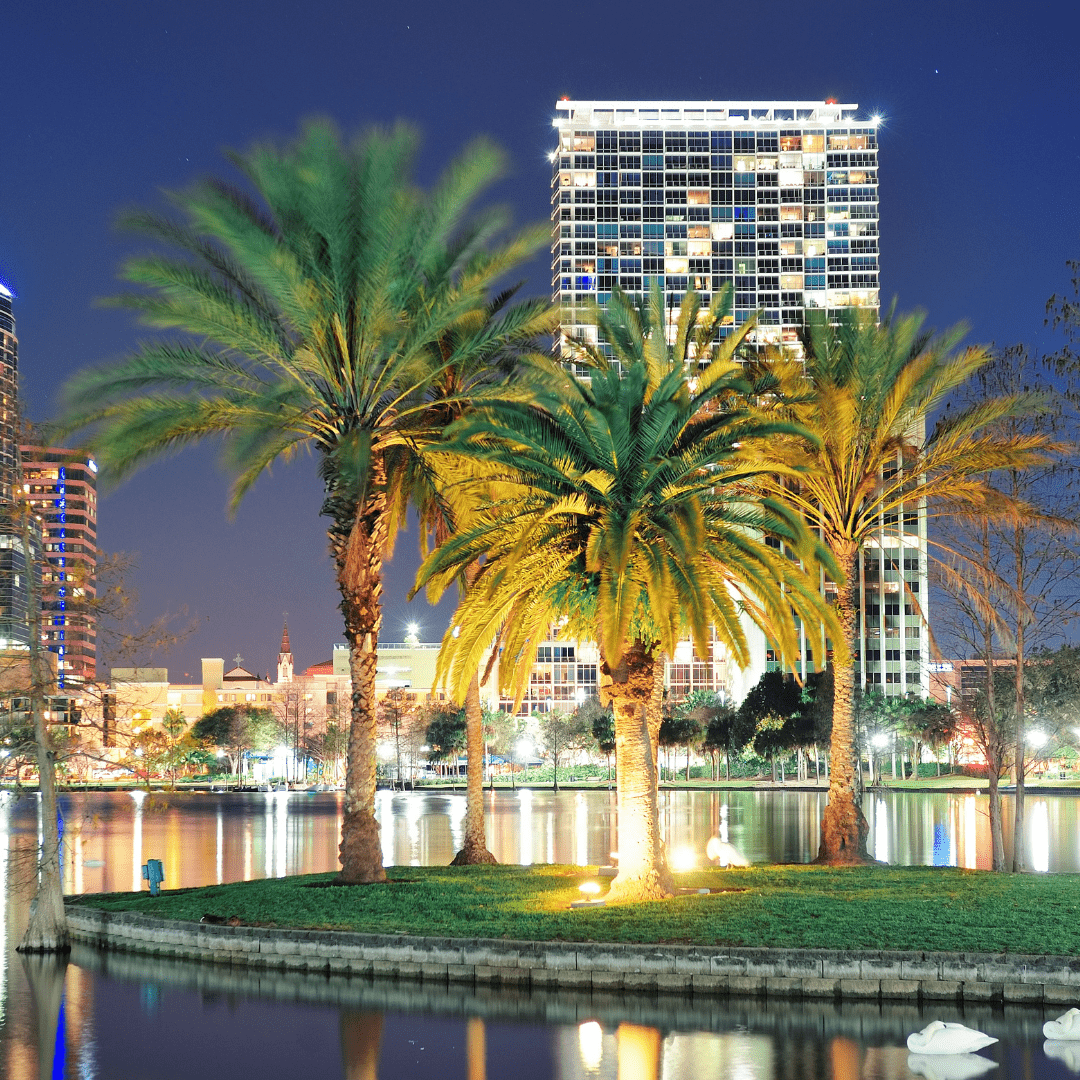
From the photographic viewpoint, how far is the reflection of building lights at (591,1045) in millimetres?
11584

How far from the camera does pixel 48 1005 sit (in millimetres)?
14305

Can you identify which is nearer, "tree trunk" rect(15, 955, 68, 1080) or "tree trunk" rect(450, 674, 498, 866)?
"tree trunk" rect(15, 955, 68, 1080)

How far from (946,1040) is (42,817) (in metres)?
12.0

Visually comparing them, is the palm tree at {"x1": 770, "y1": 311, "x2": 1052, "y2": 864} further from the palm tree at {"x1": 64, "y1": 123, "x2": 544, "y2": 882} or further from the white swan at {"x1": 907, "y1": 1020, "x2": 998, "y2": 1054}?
the white swan at {"x1": 907, "y1": 1020, "x2": 998, "y2": 1054}

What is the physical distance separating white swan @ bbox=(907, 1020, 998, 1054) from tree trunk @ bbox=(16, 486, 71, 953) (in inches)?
446

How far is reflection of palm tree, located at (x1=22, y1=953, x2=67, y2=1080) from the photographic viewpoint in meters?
11.8

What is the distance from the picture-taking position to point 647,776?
20.0 meters

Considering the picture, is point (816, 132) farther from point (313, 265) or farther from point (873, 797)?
point (313, 265)

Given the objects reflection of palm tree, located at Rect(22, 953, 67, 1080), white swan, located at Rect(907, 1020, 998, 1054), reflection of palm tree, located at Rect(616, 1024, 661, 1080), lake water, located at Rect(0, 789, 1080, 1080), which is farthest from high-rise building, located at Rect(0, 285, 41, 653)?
white swan, located at Rect(907, 1020, 998, 1054)

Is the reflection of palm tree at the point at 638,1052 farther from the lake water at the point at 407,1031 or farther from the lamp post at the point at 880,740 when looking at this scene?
the lamp post at the point at 880,740

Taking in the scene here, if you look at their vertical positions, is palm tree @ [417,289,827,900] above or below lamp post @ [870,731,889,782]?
above

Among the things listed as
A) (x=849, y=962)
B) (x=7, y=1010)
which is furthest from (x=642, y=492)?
(x=7, y=1010)

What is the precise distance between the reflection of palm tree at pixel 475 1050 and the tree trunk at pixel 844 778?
1345cm

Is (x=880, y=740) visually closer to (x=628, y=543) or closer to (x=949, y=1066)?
(x=628, y=543)
